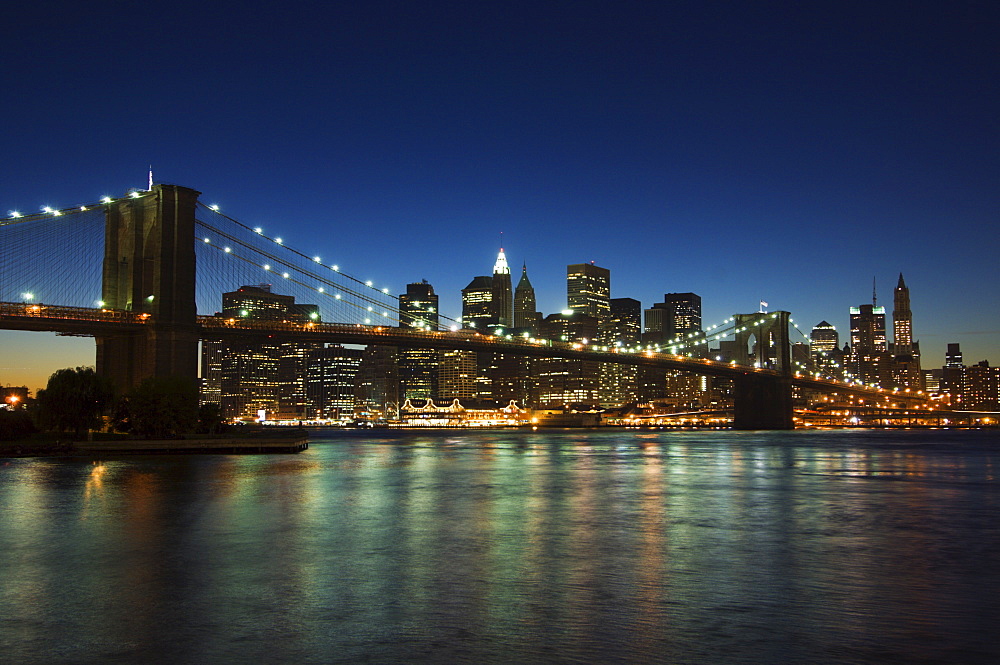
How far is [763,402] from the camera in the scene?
104375 millimetres

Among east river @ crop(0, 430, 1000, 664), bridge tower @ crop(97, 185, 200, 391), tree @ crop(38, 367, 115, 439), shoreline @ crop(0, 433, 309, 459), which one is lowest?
east river @ crop(0, 430, 1000, 664)

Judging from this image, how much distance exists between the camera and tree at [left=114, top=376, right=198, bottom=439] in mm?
49875

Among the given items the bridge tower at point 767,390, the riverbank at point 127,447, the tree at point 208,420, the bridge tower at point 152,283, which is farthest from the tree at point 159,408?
the bridge tower at point 767,390

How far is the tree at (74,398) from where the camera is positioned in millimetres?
49906

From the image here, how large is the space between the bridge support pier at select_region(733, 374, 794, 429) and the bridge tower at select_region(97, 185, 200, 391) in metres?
65.1

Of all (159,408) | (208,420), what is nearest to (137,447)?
(159,408)

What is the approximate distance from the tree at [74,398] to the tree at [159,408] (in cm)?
125

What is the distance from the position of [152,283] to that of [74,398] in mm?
9451

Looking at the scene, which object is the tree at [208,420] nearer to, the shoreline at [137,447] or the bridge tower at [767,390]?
the shoreline at [137,447]

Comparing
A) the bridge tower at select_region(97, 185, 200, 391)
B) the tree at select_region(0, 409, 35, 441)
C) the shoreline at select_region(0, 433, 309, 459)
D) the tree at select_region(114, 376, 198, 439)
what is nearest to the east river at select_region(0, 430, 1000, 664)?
the shoreline at select_region(0, 433, 309, 459)

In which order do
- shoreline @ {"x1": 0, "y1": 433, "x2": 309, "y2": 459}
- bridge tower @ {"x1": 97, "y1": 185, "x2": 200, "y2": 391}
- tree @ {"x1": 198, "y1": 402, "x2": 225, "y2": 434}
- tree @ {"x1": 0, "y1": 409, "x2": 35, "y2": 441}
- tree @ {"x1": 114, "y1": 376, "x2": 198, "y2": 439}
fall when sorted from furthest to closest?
tree @ {"x1": 198, "y1": 402, "x2": 225, "y2": 434} → bridge tower @ {"x1": 97, "y1": 185, "x2": 200, "y2": 391} → tree @ {"x1": 0, "y1": 409, "x2": 35, "y2": 441} → tree @ {"x1": 114, "y1": 376, "x2": 198, "y2": 439} → shoreline @ {"x1": 0, "y1": 433, "x2": 309, "y2": 459}

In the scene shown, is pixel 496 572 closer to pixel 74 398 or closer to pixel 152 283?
pixel 74 398

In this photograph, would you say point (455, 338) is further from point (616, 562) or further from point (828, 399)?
point (828, 399)

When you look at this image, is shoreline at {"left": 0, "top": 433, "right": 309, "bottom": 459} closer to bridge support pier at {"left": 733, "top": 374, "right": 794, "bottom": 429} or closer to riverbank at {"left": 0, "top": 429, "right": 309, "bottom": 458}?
riverbank at {"left": 0, "top": 429, "right": 309, "bottom": 458}
